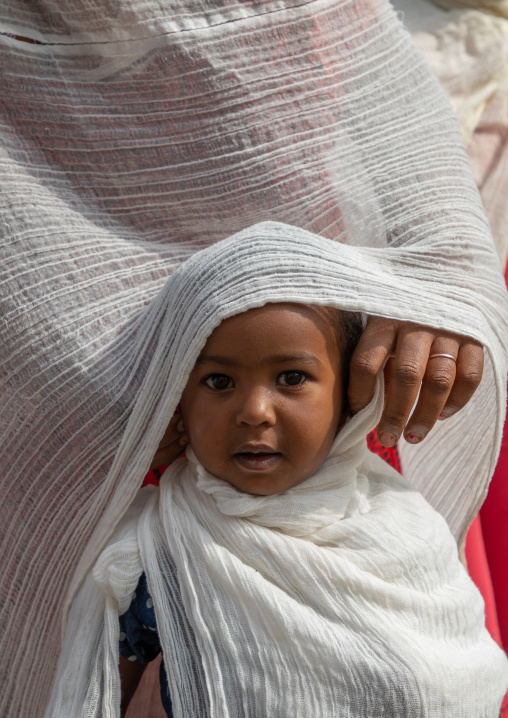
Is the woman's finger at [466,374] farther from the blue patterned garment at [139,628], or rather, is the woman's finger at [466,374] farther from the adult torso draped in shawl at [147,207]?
the blue patterned garment at [139,628]

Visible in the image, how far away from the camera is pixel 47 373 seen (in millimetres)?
1119

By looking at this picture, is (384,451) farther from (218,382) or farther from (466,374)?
(218,382)

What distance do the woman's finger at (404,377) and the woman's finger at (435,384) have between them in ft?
0.05

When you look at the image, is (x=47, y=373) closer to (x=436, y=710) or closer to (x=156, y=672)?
(x=156, y=672)

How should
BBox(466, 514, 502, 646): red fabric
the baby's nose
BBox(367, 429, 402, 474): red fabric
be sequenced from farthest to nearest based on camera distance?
BBox(466, 514, 502, 646): red fabric → BBox(367, 429, 402, 474): red fabric → the baby's nose

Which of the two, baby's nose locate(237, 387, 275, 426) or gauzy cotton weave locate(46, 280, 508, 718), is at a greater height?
baby's nose locate(237, 387, 275, 426)

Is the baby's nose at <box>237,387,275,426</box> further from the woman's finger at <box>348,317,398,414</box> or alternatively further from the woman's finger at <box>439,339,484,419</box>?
the woman's finger at <box>439,339,484,419</box>

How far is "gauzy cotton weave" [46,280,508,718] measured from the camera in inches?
37.5

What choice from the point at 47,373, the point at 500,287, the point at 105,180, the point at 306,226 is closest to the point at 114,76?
the point at 105,180

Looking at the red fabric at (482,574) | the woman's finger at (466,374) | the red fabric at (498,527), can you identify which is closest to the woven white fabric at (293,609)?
the woman's finger at (466,374)

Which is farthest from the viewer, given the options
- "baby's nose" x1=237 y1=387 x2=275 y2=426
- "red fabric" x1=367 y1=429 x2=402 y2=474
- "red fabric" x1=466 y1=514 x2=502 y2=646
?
"red fabric" x1=466 y1=514 x2=502 y2=646

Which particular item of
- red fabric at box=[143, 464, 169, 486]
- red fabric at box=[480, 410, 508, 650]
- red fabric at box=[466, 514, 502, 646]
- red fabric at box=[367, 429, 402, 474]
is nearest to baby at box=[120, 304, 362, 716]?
red fabric at box=[143, 464, 169, 486]

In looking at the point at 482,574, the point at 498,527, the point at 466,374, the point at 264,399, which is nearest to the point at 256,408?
the point at 264,399

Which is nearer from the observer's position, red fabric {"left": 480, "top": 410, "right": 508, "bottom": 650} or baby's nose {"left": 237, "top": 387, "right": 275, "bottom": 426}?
baby's nose {"left": 237, "top": 387, "right": 275, "bottom": 426}
